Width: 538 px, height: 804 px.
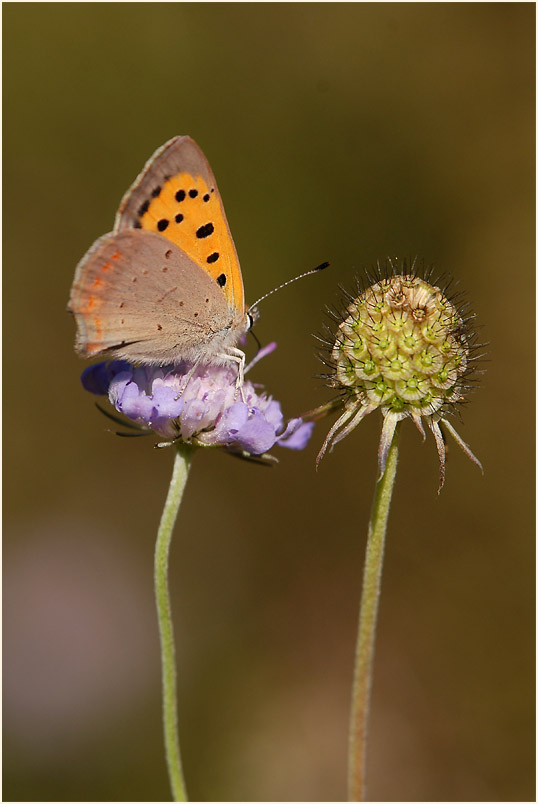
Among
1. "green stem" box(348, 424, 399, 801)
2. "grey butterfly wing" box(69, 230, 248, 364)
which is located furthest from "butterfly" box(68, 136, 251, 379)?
"green stem" box(348, 424, 399, 801)

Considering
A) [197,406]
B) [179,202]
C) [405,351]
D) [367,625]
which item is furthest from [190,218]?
[367,625]

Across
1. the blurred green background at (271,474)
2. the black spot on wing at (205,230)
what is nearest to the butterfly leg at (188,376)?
the black spot on wing at (205,230)

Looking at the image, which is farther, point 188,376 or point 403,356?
point 188,376

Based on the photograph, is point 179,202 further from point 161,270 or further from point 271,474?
point 271,474

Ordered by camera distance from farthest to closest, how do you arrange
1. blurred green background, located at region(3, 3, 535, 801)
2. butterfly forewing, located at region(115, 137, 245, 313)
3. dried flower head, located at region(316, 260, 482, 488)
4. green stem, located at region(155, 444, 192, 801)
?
blurred green background, located at region(3, 3, 535, 801)
butterfly forewing, located at region(115, 137, 245, 313)
dried flower head, located at region(316, 260, 482, 488)
green stem, located at region(155, 444, 192, 801)

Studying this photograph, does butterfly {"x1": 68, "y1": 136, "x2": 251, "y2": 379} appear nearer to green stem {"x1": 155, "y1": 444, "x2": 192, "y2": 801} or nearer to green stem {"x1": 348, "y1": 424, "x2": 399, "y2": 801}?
green stem {"x1": 155, "y1": 444, "x2": 192, "y2": 801}

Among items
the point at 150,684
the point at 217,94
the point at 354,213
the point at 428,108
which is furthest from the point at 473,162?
the point at 150,684

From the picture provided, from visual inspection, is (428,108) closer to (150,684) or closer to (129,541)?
(129,541)
